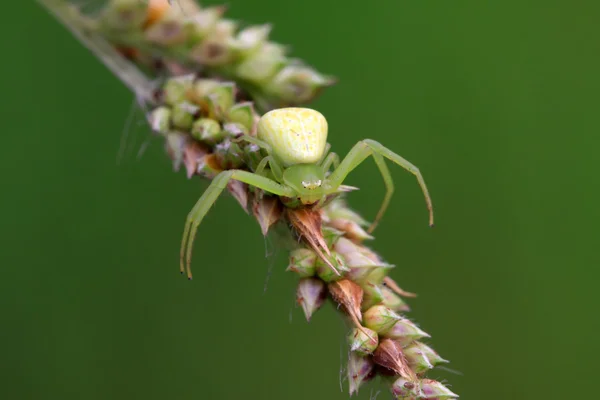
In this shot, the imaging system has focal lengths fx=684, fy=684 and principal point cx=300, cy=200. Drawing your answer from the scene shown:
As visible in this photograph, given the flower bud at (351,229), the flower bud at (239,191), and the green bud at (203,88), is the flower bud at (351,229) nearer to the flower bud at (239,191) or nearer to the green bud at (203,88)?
the flower bud at (239,191)

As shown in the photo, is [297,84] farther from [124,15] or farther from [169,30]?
[124,15]

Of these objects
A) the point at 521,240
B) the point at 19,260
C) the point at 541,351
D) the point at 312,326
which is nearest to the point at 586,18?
the point at 521,240

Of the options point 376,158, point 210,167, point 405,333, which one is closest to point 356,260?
point 405,333

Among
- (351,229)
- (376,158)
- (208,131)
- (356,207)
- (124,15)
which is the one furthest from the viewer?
(356,207)

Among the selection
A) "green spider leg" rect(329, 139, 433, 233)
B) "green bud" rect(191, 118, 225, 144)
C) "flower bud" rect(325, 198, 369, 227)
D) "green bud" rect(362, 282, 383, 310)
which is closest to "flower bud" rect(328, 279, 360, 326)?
"green bud" rect(362, 282, 383, 310)

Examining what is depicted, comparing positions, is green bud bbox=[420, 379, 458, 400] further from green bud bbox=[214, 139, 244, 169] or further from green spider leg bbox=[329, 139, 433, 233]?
green spider leg bbox=[329, 139, 433, 233]

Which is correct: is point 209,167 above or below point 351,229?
above
